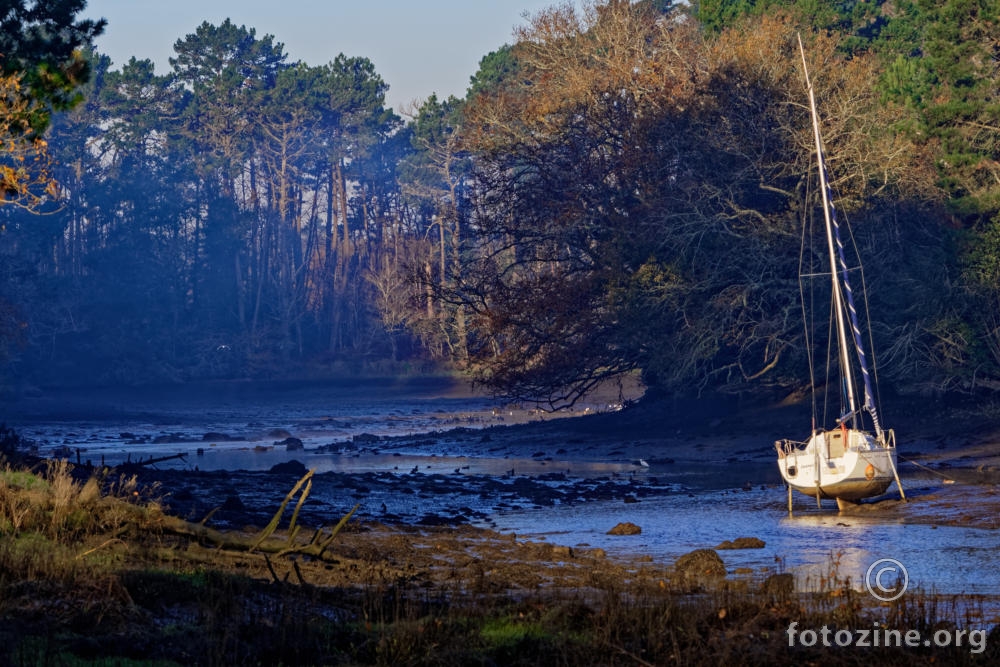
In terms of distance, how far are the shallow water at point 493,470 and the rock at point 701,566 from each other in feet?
2.44

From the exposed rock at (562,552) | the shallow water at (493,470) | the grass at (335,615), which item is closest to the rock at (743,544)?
the shallow water at (493,470)

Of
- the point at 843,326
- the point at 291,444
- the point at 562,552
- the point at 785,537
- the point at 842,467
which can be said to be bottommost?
the point at 785,537

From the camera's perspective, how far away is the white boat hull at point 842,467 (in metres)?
26.4

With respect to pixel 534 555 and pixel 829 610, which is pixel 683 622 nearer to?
pixel 829 610

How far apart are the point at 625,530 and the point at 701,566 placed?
5.55 metres

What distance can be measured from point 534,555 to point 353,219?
8149 cm

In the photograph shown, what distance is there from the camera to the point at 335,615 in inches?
488

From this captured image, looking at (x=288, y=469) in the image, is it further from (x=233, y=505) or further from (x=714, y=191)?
(x=714, y=191)

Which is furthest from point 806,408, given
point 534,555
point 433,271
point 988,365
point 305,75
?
point 305,75

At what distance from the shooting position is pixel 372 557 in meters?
17.4

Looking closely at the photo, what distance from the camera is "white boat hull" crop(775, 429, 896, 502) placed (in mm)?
26406

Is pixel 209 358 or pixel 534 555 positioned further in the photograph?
pixel 209 358

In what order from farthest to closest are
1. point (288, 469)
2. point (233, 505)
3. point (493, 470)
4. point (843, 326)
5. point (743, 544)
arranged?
point (493, 470)
point (288, 469)
point (843, 326)
point (233, 505)
point (743, 544)

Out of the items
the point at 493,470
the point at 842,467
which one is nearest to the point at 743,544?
the point at 842,467
